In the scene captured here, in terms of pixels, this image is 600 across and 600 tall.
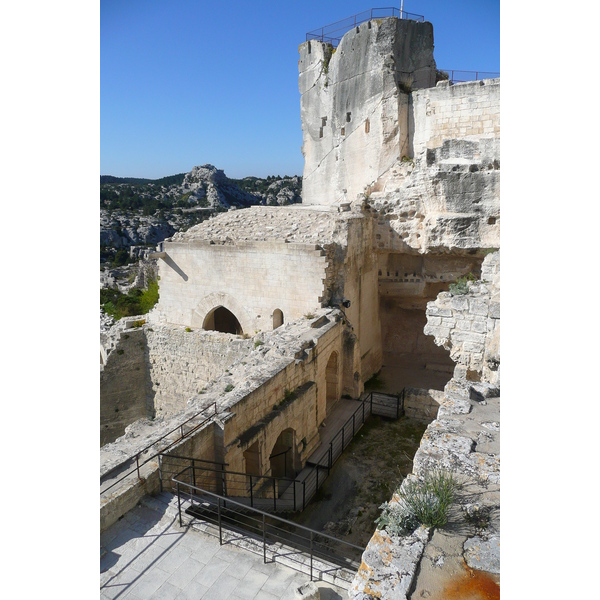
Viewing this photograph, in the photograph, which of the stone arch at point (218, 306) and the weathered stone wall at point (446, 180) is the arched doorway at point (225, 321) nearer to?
the stone arch at point (218, 306)

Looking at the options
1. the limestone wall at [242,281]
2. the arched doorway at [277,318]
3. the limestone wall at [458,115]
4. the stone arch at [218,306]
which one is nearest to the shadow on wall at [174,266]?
the limestone wall at [242,281]

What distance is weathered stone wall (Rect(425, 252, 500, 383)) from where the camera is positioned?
6.71 meters

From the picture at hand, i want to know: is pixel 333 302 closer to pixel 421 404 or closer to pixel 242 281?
pixel 242 281

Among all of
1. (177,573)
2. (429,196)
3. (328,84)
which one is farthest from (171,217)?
(177,573)

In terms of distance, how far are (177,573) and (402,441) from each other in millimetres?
6834

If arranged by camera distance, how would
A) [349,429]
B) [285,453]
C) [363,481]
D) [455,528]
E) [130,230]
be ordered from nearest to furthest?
[455,528] < [285,453] < [363,481] < [349,429] < [130,230]

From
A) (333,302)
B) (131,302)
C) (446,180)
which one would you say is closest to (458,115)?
(446,180)

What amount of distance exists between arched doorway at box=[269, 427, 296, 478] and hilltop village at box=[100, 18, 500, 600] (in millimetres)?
25

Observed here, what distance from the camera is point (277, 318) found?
12289mm

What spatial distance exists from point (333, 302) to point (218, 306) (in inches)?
138

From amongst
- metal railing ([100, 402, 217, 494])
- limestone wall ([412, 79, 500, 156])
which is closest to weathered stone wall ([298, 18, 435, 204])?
limestone wall ([412, 79, 500, 156])

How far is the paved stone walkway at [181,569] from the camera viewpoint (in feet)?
13.5

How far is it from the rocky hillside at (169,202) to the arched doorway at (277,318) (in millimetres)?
28724

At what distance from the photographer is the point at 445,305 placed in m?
7.36
